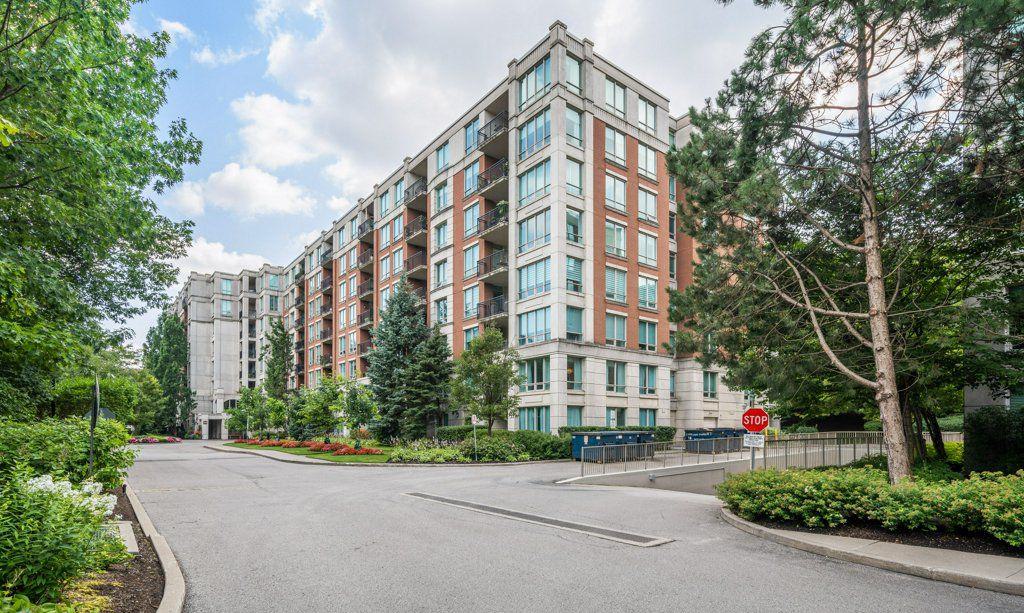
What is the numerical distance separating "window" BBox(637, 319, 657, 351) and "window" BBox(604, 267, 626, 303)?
2627 millimetres

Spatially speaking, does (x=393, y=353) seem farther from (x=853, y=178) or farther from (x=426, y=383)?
(x=853, y=178)

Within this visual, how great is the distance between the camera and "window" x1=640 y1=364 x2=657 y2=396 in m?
38.2

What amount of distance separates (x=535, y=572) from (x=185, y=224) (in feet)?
50.6

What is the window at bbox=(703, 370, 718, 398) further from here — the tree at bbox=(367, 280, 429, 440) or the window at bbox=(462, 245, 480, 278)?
the tree at bbox=(367, 280, 429, 440)

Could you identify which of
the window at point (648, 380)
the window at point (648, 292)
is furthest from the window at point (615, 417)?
the window at point (648, 292)

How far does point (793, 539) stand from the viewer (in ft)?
30.5

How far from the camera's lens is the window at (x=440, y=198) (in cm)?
4571

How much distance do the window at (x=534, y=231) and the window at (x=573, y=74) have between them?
8024 mm

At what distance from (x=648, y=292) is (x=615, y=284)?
3.40 metres

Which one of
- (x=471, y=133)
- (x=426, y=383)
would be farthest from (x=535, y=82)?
(x=426, y=383)

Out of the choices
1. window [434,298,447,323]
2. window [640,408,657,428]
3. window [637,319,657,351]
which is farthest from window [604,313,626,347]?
window [434,298,447,323]

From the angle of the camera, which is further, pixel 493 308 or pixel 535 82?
pixel 493 308

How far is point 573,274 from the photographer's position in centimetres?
3519

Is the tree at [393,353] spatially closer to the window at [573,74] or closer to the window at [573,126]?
the window at [573,126]
